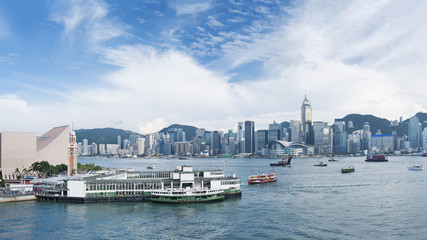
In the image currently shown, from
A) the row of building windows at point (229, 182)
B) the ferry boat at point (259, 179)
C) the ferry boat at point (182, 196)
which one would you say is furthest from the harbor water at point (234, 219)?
the ferry boat at point (259, 179)

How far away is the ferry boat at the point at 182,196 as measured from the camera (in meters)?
59.3

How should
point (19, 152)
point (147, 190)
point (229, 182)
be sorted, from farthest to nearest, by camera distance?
point (19, 152) < point (229, 182) < point (147, 190)

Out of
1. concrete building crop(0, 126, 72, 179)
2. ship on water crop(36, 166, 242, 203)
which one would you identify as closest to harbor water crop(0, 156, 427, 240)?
ship on water crop(36, 166, 242, 203)

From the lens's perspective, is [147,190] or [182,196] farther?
[147,190]

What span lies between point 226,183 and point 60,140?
72.7 meters

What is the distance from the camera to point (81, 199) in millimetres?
60688

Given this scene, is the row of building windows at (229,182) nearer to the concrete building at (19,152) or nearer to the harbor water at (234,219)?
the harbor water at (234,219)

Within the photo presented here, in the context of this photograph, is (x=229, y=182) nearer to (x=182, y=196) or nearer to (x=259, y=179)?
(x=182, y=196)

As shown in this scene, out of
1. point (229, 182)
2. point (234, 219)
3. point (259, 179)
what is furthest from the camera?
point (259, 179)

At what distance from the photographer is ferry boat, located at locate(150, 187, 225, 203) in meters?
59.3

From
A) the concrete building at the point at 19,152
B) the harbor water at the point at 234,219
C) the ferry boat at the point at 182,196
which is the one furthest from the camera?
the concrete building at the point at 19,152

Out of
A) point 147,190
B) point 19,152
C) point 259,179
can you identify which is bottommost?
point 259,179

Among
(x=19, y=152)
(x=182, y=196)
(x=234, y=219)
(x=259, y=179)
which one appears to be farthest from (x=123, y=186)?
(x=19, y=152)

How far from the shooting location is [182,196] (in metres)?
59.5
